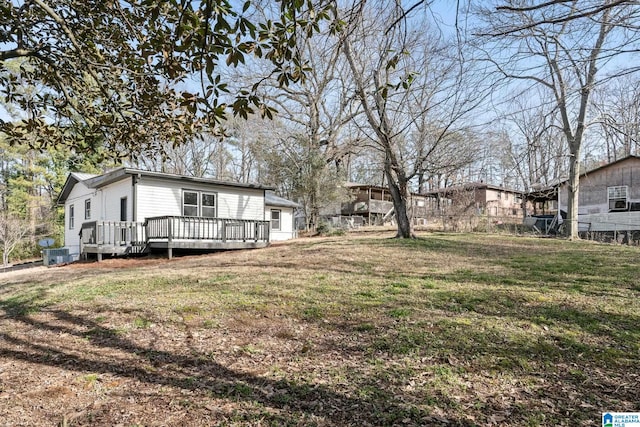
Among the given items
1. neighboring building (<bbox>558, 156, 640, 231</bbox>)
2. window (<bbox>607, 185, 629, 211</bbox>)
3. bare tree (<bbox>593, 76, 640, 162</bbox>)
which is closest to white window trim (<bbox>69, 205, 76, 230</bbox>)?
bare tree (<bbox>593, 76, 640, 162</bbox>)

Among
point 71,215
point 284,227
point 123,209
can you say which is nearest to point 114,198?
point 123,209

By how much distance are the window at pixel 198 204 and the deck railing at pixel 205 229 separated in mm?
1130

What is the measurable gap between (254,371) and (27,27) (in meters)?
4.56

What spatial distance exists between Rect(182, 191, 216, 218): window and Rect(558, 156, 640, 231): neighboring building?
65.3 feet

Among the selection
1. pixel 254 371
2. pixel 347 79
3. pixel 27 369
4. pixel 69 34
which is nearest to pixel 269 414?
pixel 254 371

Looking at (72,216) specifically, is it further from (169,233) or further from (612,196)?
(612,196)

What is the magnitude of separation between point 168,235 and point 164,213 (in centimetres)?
204

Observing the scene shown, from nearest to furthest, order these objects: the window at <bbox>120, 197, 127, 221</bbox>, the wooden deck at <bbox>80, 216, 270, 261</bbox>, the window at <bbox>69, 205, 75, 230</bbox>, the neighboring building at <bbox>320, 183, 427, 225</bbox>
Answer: the wooden deck at <bbox>80, 216, 270, 261</bbox>
the window at <bbox>120, 197, 127, 221</bbox>
the window at <bbox>69, 205, 75, 230</bbox>
the neighboring building at <bbox>320, 183, 427, 225</bbox>

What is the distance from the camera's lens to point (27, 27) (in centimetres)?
402

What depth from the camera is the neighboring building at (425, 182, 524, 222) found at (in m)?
20.1

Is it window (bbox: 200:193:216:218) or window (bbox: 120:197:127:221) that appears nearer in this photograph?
window (bbox: 120:197:127:221)

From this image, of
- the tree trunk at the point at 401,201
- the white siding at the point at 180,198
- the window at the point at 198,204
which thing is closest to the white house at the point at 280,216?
the white siding at the point at 180,198

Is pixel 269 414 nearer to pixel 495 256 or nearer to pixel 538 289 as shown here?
pixel 538 289

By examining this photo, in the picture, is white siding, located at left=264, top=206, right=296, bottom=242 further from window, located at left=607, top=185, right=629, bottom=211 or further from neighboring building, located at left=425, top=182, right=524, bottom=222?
window, located at left=607, top=185, right=629, bottom=211
